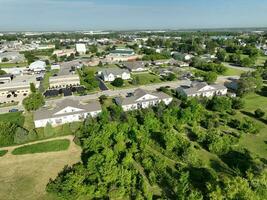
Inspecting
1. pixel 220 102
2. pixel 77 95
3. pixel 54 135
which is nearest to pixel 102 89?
pixel 77 95

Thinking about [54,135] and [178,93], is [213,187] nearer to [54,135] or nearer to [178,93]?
[54,135]

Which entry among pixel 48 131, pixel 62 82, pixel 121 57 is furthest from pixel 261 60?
pixel 48 131

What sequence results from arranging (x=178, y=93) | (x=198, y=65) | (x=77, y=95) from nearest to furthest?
(x=178, y=93) < (x=77, y=95) < (x=198, y=65)

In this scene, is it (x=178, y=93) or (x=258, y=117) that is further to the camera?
(x=178, y=93)

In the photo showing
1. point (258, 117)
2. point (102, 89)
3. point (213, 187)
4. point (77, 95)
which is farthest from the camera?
point (102, 89)

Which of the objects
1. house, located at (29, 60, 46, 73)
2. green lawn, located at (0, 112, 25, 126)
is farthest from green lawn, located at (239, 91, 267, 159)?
house, located at (29, 60, 46, 73)

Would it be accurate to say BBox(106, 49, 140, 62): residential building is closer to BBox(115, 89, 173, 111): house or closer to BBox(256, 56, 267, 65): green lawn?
BBox(256, 56, 267, 65): green lawn

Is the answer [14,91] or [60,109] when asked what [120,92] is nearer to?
[60,109]

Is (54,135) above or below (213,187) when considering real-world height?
below
